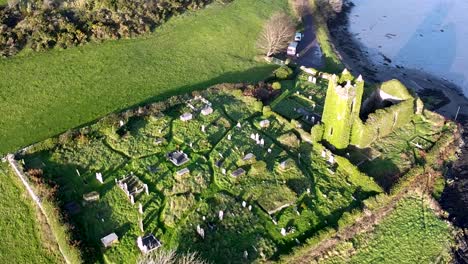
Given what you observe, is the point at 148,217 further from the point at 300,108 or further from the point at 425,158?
the point at 425,158

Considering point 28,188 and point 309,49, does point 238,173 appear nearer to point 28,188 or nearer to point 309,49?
point 28,188

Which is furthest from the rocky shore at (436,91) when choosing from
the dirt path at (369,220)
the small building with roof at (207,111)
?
the small building with roof at (207,111)

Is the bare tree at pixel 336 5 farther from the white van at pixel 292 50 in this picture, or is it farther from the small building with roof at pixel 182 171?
the small building with roof at pixel 182 171

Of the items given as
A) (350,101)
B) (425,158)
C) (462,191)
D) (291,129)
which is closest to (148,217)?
(291,129)

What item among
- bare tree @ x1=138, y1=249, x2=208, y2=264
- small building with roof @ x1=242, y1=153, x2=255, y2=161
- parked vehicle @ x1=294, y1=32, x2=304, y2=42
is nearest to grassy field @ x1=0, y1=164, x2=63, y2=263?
bare tree @ x1=138, y1=249, x2=208, y2=264

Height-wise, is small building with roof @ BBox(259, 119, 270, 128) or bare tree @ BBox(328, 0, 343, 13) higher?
bare tree @ BBox(328, 0, 343, 13)

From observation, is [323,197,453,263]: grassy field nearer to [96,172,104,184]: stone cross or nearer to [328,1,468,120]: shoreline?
[96,172,104,184]: stone cross
